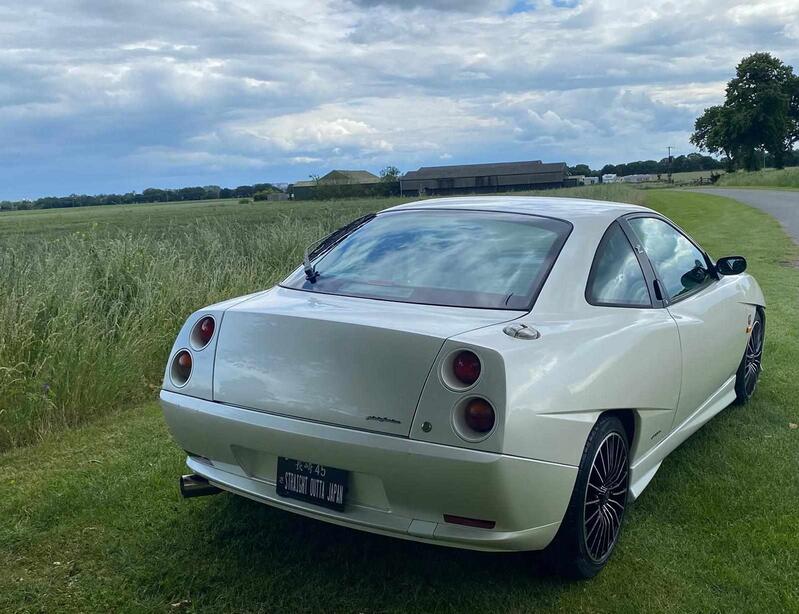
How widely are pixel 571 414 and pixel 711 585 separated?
1.00m

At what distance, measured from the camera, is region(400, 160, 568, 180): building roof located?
40.8 metres

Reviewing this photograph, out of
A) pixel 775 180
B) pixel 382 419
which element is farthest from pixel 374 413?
pixel 775 180

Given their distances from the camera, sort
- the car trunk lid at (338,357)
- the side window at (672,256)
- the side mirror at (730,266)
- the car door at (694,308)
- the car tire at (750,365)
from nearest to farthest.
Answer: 1. the car trunk lid at (338,357)
2. the car door at (694,308)
3. the side window at (672,256)
4. the side mirror at (730,266)
5. the car tire at (750,365)

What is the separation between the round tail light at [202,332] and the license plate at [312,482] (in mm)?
651

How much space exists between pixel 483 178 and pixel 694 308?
35.3 meters

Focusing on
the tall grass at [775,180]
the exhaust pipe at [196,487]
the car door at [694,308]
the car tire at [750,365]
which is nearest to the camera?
the exhaust pipe at [196,487]

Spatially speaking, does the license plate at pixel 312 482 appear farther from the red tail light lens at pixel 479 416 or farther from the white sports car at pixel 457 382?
the red tail light lens at pixel 479 416

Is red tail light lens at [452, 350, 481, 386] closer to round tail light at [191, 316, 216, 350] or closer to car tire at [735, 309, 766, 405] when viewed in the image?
round tail light at [191, 316, 216, 350]

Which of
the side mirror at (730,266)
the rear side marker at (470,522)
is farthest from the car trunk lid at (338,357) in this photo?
the side mirror at (730,266)

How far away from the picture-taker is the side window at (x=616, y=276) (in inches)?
132

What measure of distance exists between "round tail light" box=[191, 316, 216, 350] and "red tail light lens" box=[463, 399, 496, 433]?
48.5 inches

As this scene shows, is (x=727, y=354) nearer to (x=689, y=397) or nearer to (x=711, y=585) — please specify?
(x=689, y=397)

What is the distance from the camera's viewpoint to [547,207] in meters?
3.88

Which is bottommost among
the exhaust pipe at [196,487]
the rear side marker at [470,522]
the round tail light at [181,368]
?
the exhaust pipe at [196,487]
